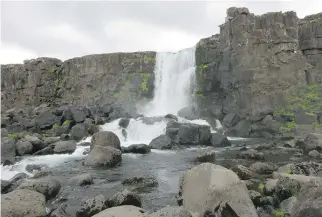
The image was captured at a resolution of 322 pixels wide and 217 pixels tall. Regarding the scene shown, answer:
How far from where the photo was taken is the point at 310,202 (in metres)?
7.75

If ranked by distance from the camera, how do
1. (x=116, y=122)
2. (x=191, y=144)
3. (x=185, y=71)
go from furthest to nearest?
(x=185, y=71)
(x=116, y=122)
(x=191, y=144)

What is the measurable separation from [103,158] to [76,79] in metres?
36.2

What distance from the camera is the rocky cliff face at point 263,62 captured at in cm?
3338

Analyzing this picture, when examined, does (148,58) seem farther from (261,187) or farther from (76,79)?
(261,187)

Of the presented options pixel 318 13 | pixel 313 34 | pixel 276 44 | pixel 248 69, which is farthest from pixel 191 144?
pixel 318 13

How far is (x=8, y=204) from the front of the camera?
9477 millimetres

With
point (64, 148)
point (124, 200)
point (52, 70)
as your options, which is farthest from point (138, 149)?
point (52, 70)

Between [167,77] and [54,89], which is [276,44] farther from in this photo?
[54,89]

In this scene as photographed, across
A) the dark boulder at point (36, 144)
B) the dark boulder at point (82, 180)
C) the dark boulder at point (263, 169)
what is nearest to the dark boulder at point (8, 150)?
the dark boulder at point (36, 144)

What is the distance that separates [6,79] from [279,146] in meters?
46.9

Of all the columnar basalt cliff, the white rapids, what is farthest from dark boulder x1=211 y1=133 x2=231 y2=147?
the columnar basalt cliff

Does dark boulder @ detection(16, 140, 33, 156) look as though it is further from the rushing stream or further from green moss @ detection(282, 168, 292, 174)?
green moss @ detection(282, 168, 292, 174)

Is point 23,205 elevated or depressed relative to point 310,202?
depressed

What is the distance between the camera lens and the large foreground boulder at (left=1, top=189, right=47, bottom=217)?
30.4 ft
